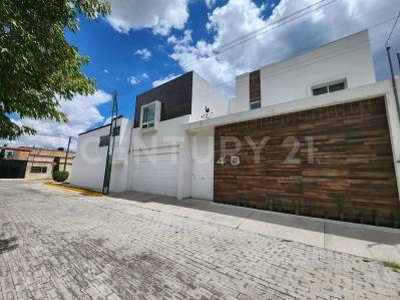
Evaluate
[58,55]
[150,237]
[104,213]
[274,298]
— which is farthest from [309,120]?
[104,213]

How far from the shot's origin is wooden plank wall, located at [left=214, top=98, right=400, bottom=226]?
→ 183 inches

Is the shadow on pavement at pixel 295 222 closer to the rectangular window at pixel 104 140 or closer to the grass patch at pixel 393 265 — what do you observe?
the grass patch at pixel 393 265

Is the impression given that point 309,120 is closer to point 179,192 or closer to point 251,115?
point 251,115

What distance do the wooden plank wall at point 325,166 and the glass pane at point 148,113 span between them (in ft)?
20.5

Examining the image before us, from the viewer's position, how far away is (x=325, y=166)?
539cm

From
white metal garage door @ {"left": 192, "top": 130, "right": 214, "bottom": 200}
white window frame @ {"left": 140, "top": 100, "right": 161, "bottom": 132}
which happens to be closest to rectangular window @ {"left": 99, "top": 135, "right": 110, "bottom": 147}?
white window frame @ {"left": 140, "top": 100, "right": 161, "bottom": 132}

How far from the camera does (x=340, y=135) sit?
525 centimetres

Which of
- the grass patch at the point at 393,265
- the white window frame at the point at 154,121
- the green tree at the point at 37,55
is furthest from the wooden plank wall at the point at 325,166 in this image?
the green tree at the point at 37,55

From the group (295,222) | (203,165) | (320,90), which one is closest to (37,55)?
(295,222)

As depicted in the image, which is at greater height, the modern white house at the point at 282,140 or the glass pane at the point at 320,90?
the glass pane at the point at 320,90

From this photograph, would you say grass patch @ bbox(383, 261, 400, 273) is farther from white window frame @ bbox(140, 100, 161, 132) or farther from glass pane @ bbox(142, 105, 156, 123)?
glass pane @ bbox(142, 105, 156, 123)

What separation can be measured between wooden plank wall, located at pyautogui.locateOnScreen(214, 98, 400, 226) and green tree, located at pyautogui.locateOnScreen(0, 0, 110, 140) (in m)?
5.79

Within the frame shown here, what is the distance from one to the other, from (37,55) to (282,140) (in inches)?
254

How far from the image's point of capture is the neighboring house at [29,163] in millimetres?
23391
